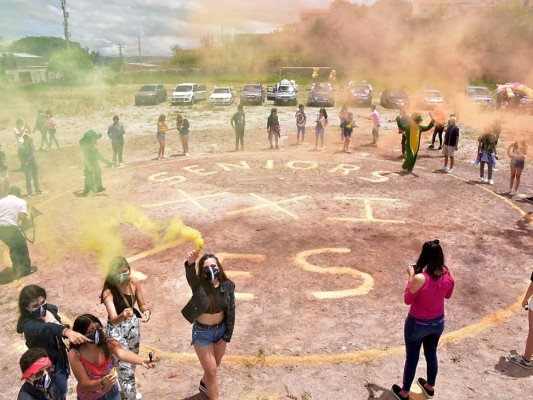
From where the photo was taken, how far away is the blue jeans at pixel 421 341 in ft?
14.7

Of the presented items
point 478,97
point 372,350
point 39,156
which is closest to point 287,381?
point 372,350

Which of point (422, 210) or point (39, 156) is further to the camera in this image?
point (39, 156)

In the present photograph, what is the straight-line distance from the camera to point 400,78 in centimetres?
1816

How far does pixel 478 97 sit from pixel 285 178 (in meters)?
18.1

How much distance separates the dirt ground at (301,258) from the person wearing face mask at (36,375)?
156cm

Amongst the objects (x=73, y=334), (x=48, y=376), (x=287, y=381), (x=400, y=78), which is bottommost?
(x=287, y=381)

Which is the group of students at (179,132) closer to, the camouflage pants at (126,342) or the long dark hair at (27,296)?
the camouflage pants at (126,342)

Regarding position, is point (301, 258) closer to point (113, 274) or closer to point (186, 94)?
point (113, 274)

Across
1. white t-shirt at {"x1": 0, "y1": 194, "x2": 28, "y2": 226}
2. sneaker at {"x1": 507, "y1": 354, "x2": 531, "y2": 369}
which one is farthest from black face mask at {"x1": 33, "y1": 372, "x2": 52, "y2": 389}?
sneaker at {"x1": 507, "y1": 354, "x2": 531, "y2": 369}

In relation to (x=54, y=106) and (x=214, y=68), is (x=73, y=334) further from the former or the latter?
(x=54, y=106)

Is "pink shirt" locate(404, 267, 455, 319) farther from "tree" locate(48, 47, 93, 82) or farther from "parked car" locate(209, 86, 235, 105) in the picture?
"parked car" locate(209, 86, 235, 105)

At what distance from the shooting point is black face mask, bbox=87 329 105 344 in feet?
11.8

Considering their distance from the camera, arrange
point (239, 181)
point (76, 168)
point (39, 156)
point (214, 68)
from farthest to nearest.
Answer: point (214, 68)
point (39, 156)
point (76, 168)
point (239, 181)

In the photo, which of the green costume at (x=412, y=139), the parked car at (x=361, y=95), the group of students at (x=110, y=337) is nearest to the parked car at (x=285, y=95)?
the parked car at (x=361, y=95)
